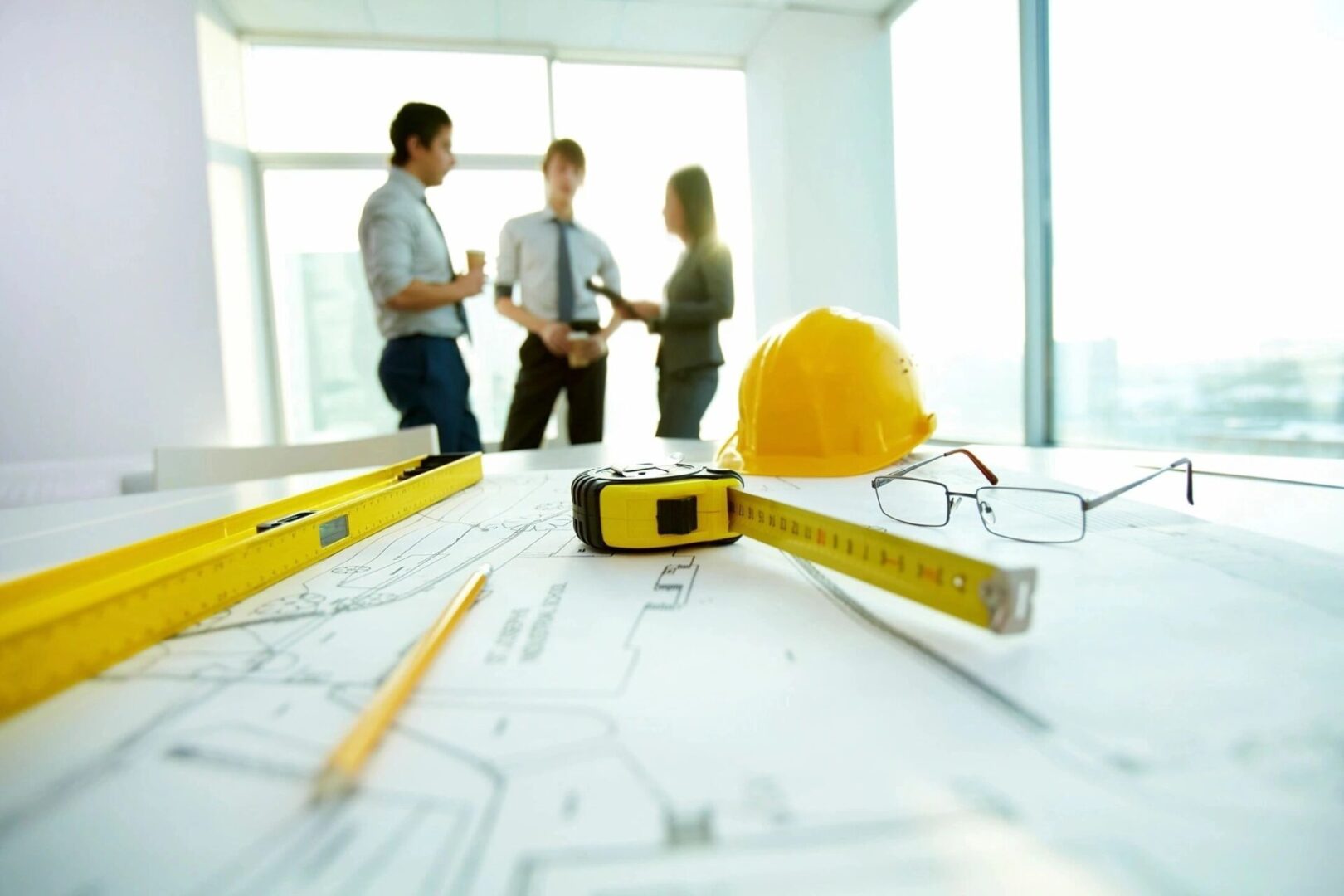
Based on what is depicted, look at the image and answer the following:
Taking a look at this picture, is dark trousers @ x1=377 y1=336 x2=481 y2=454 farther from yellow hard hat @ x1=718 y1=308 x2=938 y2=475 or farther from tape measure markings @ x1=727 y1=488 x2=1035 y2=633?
tape measure markings @ x1=727 y1=488 x2=1035 y2=633

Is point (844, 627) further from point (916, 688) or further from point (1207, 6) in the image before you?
point (1207, 6)

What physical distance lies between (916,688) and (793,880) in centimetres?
15

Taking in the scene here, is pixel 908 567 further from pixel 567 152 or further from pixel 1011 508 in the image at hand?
pixel 567 152

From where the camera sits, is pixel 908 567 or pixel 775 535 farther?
pixel 775 535

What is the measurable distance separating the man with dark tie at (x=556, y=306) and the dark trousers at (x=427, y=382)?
308 millimetres

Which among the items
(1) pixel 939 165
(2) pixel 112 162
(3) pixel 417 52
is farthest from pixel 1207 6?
(2) pixel 112 162

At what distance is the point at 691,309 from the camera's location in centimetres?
214

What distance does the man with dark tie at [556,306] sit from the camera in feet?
7.83

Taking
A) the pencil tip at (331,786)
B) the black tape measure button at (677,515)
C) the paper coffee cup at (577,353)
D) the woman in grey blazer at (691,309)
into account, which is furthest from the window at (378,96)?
the pencil tip at (331,786)

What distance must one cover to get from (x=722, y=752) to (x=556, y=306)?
94.2 inches

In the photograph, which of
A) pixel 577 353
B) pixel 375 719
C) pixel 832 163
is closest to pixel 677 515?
pixel 375 719

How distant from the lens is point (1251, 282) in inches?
69.2

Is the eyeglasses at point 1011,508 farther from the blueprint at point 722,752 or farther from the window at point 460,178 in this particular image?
the window at point 460,178

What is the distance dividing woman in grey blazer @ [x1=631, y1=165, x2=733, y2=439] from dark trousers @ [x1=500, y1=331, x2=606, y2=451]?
36 centimetres
